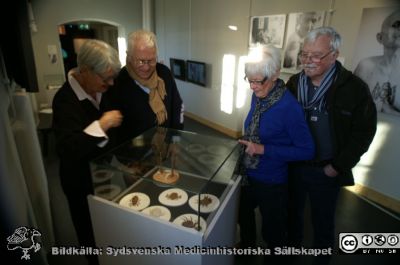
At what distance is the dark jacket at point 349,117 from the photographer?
144cm

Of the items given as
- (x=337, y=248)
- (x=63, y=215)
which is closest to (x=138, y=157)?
(x=63, y=215)

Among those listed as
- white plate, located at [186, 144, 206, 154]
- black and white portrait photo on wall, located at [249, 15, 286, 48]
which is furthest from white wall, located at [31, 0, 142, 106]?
white plate, located at [186, 144, 206, 154]

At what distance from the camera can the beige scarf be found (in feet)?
5.22

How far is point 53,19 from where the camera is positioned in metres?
A: 5.29

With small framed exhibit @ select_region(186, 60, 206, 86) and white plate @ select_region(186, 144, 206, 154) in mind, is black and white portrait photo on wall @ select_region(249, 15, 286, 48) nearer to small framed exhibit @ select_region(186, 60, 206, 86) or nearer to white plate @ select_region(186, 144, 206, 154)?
small framed exhibit @ select_region(186, 60, 206, 86)

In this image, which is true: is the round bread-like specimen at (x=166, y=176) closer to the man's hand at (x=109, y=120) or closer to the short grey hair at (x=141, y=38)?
the man's hand at (x=109, y=120)

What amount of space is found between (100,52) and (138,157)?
23.1 inches

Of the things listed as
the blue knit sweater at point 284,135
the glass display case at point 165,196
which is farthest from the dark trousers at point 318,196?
the glass display case at point 165,196

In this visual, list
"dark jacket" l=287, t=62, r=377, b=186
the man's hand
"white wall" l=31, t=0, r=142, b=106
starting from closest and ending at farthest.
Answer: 1. the man's hand
2. "dark jacket" l=287, t=62, r=377, b=186
3. "white wall" l=31, t=0, r=142, b=106

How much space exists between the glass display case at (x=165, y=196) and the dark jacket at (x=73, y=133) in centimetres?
13

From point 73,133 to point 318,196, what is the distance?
5.08ft

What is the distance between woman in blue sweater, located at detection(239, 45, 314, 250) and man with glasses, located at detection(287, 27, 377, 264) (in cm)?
22

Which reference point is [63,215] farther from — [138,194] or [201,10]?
[201,10]

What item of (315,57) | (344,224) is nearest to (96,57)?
(315,57)
